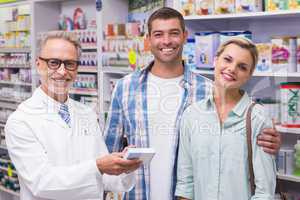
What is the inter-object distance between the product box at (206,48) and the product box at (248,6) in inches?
10.4

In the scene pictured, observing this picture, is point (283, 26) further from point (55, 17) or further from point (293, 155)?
point (55, 17)

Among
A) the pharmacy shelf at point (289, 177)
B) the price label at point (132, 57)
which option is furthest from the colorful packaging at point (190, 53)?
the pharmacy shelf at point (289, 177)

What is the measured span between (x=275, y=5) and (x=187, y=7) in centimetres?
69

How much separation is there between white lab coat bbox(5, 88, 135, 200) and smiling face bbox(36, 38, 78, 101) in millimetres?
48

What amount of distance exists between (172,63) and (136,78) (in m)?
0.24

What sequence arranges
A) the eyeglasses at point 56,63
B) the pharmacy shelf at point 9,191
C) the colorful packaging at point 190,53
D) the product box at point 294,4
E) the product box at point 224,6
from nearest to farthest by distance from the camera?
the eyeglasses at point 56,63
the product box at point 294,4
the product box at point 224,6
the colorful packaging at point 190,53
the pharmacy shelf at point 9,191

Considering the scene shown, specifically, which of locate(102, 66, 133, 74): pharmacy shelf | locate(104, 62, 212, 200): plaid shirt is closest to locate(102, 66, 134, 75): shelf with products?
locate(102, 66, 133, 74): pharmacy shelf

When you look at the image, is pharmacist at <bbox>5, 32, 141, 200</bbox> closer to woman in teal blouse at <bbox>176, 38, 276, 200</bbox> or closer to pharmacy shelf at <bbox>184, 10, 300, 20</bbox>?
woman in teal blouse at <bbox>176, 38, 276, 200</bbox>

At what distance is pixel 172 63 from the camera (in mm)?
2475

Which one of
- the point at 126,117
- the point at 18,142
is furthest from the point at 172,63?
the point at 18,142

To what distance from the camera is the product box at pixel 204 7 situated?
10.6 ft

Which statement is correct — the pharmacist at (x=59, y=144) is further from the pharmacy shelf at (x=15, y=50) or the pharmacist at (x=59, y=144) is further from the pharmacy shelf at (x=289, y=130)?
the pharmacy shelf at (x=15, y=50)

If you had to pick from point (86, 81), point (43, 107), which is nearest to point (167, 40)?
point (43, 107)

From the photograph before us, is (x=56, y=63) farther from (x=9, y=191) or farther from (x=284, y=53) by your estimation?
(x=9, y=191)
